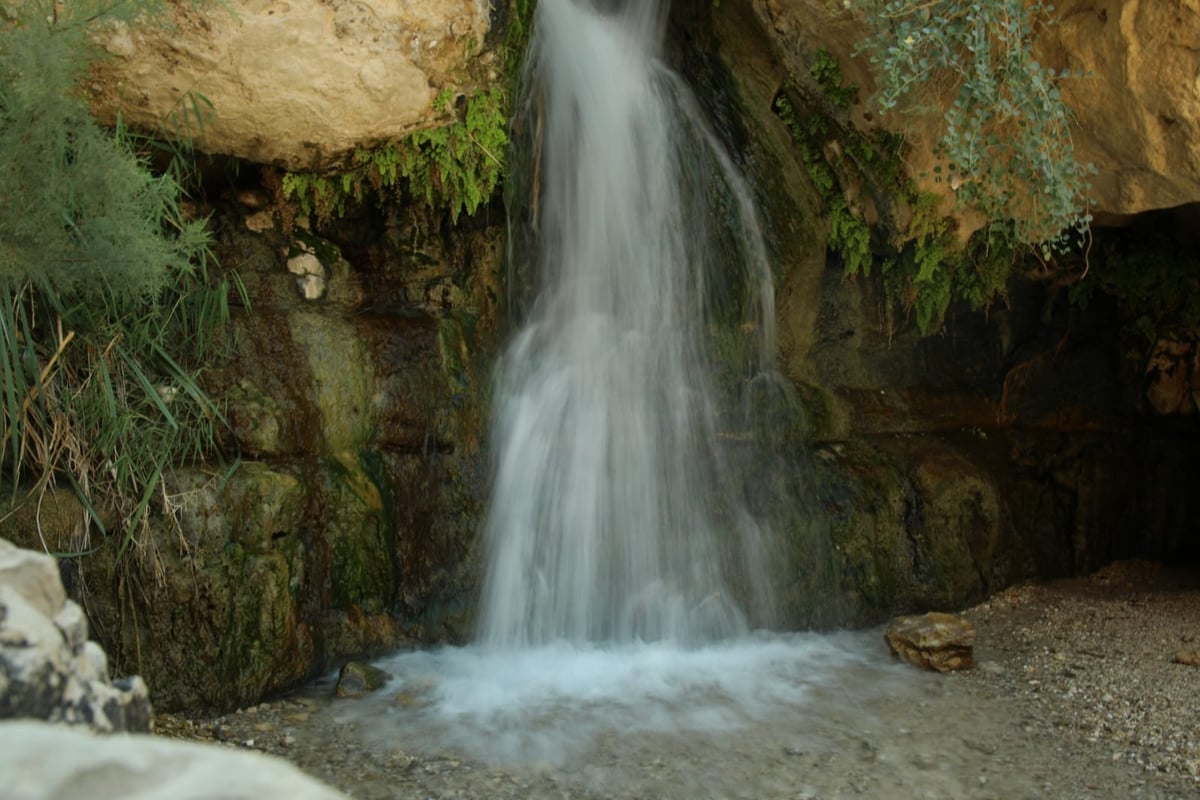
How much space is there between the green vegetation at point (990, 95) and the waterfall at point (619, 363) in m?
1.65

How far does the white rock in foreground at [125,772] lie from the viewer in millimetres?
1148

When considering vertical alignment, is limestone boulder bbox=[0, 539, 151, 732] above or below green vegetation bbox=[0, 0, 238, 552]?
below

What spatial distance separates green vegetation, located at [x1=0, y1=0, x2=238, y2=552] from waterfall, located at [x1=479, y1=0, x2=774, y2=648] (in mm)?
2021

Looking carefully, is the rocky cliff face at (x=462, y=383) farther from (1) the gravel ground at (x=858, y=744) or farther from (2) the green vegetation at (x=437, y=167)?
(1) the gravel ground at (x=858, y=744)

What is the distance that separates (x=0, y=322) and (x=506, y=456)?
2.91 meters

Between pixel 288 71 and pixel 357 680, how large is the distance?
2.98 m

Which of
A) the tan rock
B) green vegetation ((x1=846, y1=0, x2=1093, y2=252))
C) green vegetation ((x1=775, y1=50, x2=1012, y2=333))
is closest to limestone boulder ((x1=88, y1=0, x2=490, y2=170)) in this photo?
green vegetation ((x1=846, y1=0, x2=1093, y2=252))

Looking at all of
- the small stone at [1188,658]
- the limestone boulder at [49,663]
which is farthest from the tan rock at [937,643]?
the limestone boulder at [49,663]

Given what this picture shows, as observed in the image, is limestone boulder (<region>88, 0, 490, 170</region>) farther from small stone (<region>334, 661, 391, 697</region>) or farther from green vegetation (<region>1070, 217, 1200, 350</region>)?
green vegetation (<region>1070, 217, 1200, 350</region>)

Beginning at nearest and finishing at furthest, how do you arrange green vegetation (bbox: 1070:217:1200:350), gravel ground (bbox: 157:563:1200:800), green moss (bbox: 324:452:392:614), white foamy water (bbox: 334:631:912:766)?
1. gravel ground (bbox: 157:563:1200:800)
2. white foamy water (bbox: 334:631:912:766)
3. green moss (bbox: 324:452:392:614)
4. green vegetation (bbox: 1070:217:1200:350)

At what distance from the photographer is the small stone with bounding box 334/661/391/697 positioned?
4879mm

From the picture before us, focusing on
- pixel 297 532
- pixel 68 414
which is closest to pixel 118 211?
pixel 68 414

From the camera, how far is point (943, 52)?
5.02m

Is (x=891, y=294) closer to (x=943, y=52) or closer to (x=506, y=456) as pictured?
(x=943, y=52)
